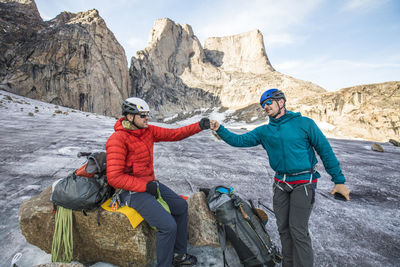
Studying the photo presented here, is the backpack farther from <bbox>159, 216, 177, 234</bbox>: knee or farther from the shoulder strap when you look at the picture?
<bbox>159, 216, 177, 234</bbox>: knee

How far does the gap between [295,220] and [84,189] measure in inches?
102

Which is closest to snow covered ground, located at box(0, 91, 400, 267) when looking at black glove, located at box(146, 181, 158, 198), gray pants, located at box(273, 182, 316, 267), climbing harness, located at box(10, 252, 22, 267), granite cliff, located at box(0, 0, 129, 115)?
climbing harness, located at box(10, 252, 22, 267)

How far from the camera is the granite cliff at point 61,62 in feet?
106

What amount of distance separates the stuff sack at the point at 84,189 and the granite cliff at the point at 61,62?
132ft

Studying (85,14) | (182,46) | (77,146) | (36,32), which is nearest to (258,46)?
(182,46)

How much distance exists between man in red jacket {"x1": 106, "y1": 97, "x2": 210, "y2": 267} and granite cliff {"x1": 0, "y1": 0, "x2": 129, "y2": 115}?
4023cm

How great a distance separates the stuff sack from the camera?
218cm

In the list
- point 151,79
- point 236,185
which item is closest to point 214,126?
point 236,185

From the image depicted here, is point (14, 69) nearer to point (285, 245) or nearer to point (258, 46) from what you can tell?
point (285, 245)

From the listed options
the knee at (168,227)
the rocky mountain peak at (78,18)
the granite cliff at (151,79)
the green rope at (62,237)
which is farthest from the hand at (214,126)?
the rocky mountain peak at (78,18)

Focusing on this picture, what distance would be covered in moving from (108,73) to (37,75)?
42.5 ft

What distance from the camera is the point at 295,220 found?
2.29 meters

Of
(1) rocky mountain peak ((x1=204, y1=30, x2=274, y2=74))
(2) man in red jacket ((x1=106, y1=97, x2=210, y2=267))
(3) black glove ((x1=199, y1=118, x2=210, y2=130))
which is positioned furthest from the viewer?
(1) rocky mountain peak ((x1=204, y1=30, x2=274, y2=74))

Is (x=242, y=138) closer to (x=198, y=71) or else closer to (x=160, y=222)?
(x=160, y=222)
